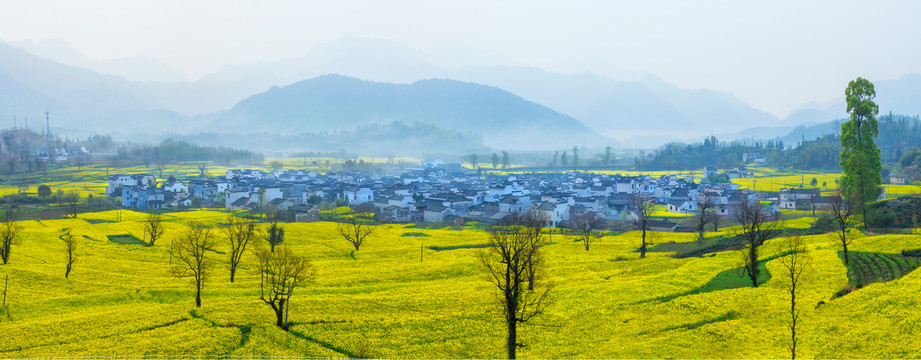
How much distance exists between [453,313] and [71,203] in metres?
74.7

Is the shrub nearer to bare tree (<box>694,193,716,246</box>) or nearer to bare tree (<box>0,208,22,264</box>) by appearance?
bare tree (<box>694,193,716,246</box>)

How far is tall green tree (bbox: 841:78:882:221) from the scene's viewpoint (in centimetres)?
5384

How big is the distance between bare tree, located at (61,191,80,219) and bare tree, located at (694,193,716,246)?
73.1m

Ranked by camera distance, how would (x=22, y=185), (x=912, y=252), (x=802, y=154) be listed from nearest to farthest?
(x=912, y=252) → (x=22, y=185) → (x=802, y=154)

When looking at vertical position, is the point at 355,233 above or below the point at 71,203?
below

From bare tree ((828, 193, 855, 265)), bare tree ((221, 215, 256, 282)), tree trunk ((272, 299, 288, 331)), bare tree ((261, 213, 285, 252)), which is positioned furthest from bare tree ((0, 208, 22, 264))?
bare tree ((828, 193, 855, 265))

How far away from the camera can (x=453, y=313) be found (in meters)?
31.6

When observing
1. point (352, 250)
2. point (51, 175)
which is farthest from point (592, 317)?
point (51, 175)

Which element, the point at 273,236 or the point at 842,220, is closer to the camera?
the point at 842,220

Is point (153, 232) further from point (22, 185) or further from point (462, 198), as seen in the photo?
point (22, 185)

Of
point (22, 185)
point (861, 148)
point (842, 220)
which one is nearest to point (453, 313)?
point (842, 220)

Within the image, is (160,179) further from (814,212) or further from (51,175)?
(814,212)

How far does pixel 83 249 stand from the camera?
52969 mm

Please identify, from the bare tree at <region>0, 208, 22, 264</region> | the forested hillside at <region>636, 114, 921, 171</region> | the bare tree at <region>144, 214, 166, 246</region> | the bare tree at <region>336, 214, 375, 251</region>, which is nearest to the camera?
the bare tree at <region>0, 208, 22, 264</region>
